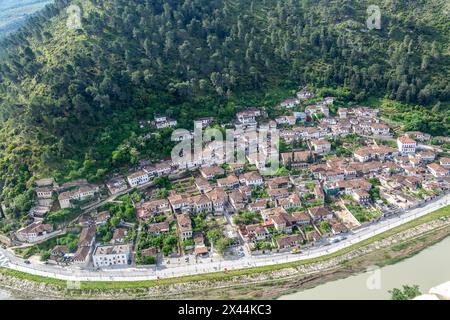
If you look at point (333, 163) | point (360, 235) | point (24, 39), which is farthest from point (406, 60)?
point (24, 39)

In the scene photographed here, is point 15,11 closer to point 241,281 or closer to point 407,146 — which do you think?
point 407,146

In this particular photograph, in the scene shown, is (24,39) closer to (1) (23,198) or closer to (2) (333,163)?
(1) (23,198)

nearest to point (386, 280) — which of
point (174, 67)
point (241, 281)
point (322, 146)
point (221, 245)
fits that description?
point (241, 281)

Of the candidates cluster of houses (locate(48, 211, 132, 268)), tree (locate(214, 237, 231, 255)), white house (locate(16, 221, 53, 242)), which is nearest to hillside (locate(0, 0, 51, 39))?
white house (locate(16, 221, 53, 242))

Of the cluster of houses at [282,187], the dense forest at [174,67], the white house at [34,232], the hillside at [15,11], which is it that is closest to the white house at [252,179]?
the cluster of houses at [282,187]

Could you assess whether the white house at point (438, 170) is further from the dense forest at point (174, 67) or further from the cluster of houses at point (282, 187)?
the dense forest at point (174, 67)

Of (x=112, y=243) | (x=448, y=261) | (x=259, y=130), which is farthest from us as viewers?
(x=259, y=130)
